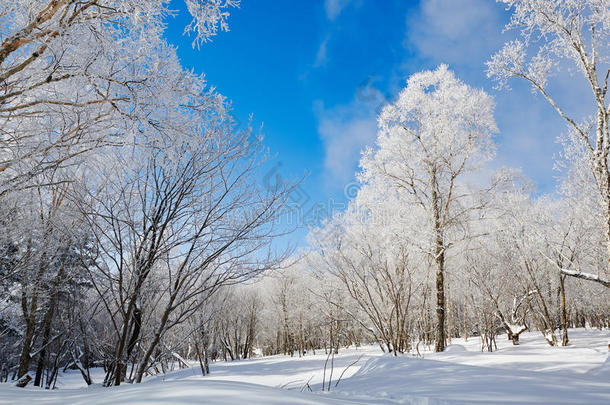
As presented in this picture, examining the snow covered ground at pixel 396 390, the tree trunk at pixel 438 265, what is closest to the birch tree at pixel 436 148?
the tree trunk at pixel 438 265

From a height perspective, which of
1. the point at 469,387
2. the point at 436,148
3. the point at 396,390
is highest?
the point at 436,148

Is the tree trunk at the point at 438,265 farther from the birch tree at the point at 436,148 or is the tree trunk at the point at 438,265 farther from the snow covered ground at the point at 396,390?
the snow covered ground at the point at 396,390

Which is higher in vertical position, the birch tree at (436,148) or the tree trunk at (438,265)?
the birch tree at (436,148)

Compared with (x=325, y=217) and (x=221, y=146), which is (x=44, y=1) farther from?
(x=325, y=217)

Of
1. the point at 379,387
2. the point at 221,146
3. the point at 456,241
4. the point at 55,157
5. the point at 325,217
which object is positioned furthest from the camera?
the point at 325,217

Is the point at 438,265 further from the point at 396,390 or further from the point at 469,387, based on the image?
the point at 469,387

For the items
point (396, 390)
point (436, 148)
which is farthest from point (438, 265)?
point (396, 390)

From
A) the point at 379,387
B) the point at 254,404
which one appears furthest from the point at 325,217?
the point at 254,404

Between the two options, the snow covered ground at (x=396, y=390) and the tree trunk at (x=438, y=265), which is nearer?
the snow covered ground at (x=396, y=390)

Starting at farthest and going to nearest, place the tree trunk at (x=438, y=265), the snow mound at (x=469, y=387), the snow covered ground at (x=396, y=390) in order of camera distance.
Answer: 1. the tree trunk at (x=438, y=265)
2. the snow mound at (x=469, y=387)
3. the snow covered ground at (x=396, y=390)

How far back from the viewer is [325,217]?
11.9 metres

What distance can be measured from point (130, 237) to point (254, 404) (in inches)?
128

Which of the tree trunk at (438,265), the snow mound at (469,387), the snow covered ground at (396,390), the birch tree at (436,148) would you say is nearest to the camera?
the snow covered ground at (396,390)

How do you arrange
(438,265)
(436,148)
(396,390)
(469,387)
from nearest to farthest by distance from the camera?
(469,387), (396,390), (438,265), (436,148)
